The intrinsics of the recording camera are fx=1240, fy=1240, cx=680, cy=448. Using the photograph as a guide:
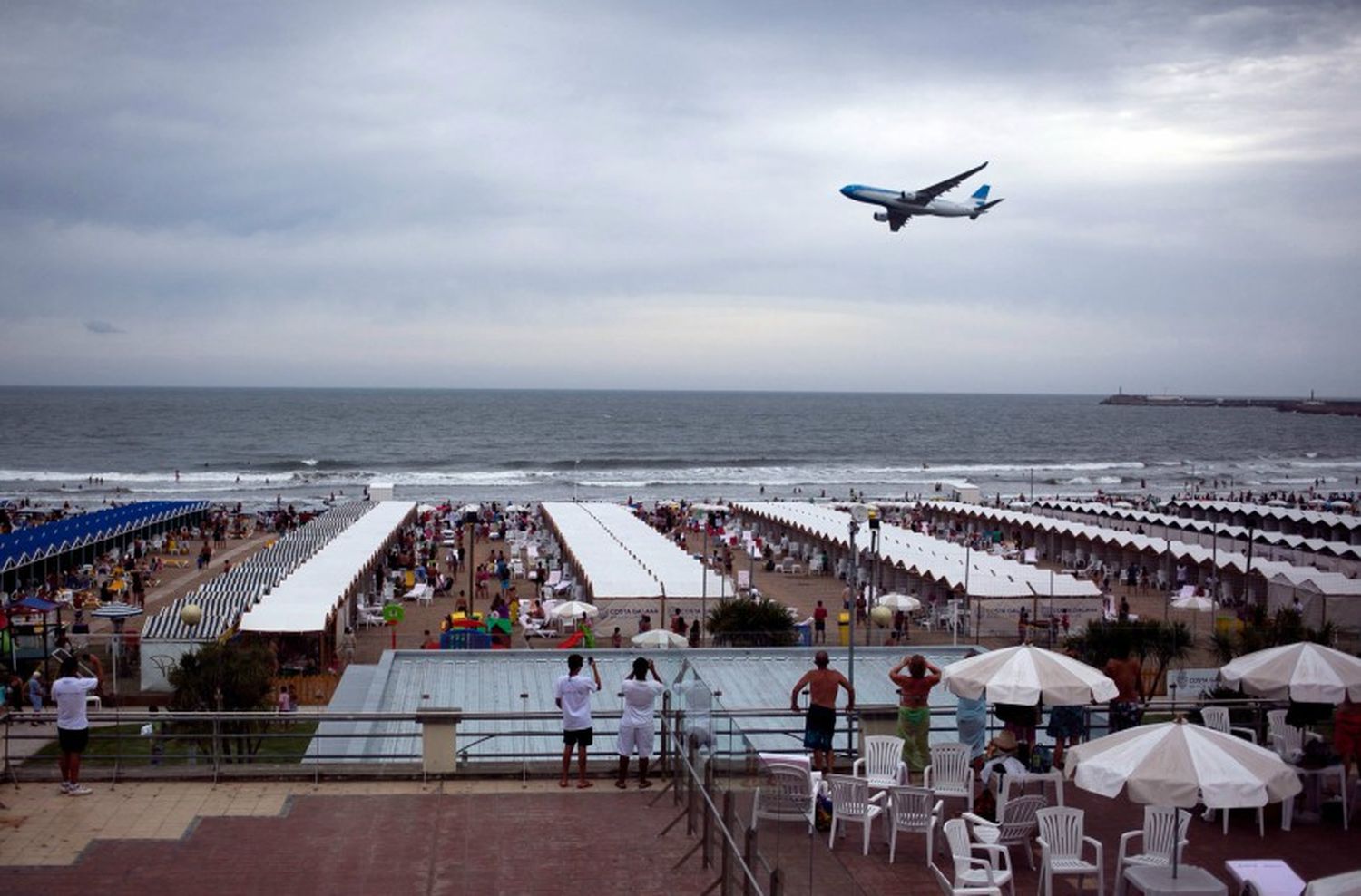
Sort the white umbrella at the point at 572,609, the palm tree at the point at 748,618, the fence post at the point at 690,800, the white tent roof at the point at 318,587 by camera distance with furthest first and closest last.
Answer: the white umbrella at the point at 572,609 < the palm tree at the point at 748,618 < the white tent roof at the point at 318,587 < the fence post at the point at 690,800

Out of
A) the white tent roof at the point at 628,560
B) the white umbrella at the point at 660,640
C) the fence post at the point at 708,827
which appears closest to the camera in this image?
the fence post at the point at 708,827

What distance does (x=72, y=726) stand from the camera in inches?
308

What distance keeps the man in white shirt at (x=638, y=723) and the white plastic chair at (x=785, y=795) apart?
1024mm

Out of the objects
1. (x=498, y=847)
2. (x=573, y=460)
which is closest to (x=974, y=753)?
(x=498, y=847)

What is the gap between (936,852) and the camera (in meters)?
7.31

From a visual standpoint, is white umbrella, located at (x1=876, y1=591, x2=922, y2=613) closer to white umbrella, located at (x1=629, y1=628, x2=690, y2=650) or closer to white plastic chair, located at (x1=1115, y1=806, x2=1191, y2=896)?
white umbrella, located at (x1=629, y1=628, x2=690, y2=650)

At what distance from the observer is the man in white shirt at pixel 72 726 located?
772 centimetres

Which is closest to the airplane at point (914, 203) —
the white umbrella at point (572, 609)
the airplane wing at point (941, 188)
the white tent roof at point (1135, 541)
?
the airplane wing at point (941, 188)

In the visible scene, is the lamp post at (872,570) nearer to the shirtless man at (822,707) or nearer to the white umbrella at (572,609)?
the shirtless man at (822,707)

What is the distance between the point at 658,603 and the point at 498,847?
1380 cm

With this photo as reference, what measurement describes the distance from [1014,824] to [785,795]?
1.56 meters

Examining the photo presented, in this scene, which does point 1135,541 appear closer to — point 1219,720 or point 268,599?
point 268,599

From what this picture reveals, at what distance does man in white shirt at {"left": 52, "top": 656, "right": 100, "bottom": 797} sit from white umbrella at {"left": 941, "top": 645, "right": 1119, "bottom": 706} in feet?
18.6

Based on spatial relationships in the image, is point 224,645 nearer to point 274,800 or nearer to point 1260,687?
point 274,800
